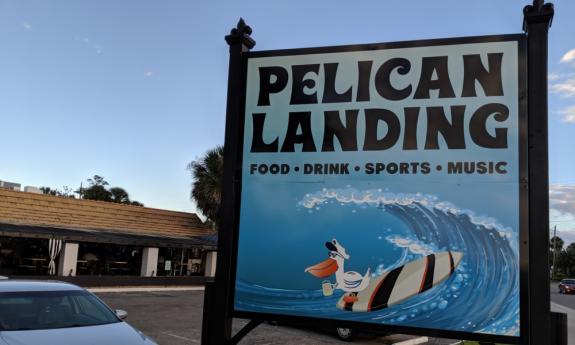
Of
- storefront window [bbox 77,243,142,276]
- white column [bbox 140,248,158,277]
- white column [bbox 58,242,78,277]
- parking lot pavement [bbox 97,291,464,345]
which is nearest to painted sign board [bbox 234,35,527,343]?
parking lot pavement [bbox 97,291,464,345]

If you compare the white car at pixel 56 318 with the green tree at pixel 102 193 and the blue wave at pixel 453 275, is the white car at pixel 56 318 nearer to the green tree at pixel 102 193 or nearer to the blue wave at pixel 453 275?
the blue wave at pixel 453 275

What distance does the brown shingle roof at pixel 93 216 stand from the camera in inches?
886

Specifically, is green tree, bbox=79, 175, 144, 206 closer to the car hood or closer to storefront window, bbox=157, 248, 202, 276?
storefront window, bbox=157, 248, 202, 276

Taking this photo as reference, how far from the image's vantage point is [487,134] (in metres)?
4.22

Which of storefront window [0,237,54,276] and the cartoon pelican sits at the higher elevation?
the cartoon pelican

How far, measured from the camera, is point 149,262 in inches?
1013

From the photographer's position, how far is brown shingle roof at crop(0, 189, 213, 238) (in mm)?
22500

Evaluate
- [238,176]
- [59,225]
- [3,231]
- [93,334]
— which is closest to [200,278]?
[59,225]

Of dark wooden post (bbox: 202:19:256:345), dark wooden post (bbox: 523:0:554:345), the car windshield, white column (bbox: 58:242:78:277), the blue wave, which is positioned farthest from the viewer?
white column (bbox: 58:242:78:277)

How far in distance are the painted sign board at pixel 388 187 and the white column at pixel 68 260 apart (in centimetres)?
1954

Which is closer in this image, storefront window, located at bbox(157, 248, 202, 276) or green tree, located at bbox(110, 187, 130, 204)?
storefront window, located at bbox(157, 248, 202, 276)

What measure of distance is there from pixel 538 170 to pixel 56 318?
5785 mm

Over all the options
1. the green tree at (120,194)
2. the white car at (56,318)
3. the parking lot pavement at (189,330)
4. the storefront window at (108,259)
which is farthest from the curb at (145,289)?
the green tree at (120,194)

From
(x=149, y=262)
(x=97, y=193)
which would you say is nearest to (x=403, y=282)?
(x=149, y=262)
